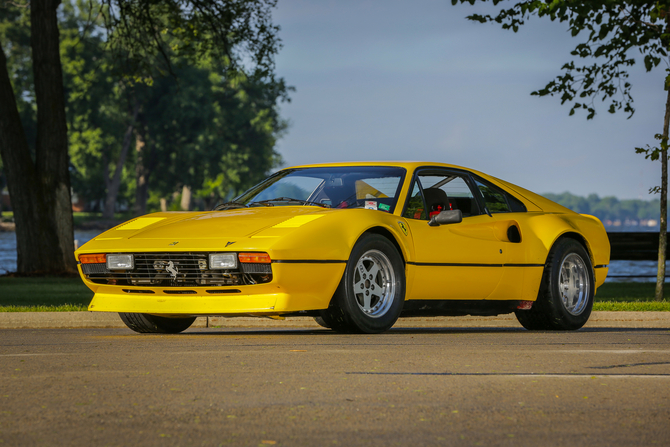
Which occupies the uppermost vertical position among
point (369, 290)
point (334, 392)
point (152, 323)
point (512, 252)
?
point (512, 252)

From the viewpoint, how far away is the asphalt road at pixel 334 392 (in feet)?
12.9

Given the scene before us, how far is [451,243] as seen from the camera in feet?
26.7

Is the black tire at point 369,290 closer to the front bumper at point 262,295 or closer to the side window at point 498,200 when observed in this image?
the front bumper at point 262,295

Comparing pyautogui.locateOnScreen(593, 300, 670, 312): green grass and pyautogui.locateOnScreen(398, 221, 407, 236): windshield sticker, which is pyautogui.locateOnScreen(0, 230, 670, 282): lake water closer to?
pyautogui.locateOnScreen(593, 300, 670, 312): green grass

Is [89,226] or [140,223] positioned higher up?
[140,223]

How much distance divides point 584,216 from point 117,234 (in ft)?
15.2

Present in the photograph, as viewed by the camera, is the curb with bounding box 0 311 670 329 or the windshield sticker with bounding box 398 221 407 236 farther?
the curb with bounding box 0 311 670 329

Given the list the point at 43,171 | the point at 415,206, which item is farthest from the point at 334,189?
the point at 43,171

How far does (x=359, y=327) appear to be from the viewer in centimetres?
749

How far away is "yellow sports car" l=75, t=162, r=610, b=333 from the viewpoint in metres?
7.08

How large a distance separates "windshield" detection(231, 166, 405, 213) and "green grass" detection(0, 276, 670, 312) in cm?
300

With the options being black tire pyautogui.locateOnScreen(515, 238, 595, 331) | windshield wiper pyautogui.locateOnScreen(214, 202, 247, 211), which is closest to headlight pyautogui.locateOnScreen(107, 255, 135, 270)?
windshield wiper pyautogui.locateOnScreen(214, 202, 247, 211)

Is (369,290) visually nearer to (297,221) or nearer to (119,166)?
(297,221)

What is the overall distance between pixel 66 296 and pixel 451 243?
6.99 meters
